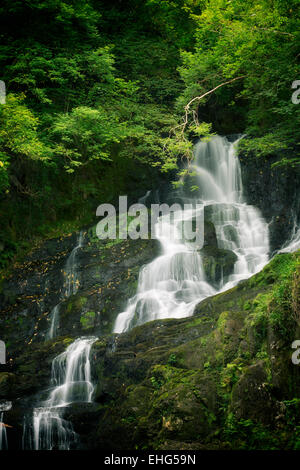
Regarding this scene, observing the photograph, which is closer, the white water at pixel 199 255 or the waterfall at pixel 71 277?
the white water at pixel 199 255

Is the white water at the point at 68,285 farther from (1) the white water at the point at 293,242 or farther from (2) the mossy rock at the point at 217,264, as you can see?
(1) the white water at the point at 293,242

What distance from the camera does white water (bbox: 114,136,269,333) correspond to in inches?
360

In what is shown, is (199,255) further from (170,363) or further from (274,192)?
(170,363)

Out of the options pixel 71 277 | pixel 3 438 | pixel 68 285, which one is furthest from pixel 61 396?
pixel 71 277

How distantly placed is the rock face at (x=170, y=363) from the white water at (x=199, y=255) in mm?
454

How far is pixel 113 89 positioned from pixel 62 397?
38.4 ft

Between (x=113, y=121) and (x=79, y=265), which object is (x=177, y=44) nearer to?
(x=113, y=121)

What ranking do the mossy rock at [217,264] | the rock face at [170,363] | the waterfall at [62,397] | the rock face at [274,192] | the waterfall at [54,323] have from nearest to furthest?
the rock face at [170,363], the waterfall at [62,397], the waterfall at [54,323], the mossy rock at [217,264], the rock face at [274,192]

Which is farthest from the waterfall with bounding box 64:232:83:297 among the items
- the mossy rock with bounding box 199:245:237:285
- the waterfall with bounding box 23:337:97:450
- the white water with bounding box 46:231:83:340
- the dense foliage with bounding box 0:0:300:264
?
the mossy rock with bounding box 199:245:237:285

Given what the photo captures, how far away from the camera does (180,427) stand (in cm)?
443

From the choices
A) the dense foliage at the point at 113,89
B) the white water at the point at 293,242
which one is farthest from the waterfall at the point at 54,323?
the white water at the point at 293,242

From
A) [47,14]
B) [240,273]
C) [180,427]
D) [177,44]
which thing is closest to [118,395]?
[180,427]

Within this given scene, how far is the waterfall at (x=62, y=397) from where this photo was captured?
582 centimetres
